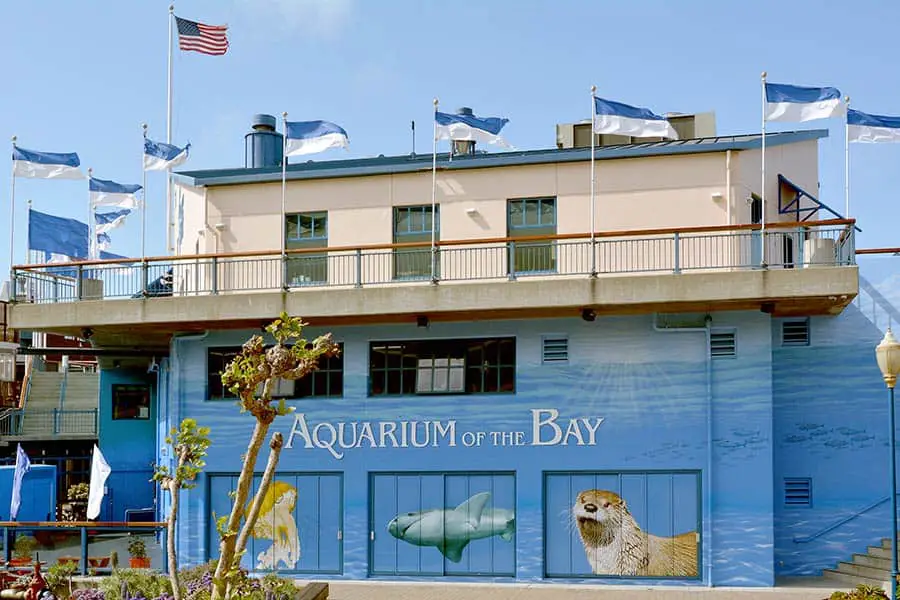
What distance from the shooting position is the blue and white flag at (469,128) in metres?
24.0

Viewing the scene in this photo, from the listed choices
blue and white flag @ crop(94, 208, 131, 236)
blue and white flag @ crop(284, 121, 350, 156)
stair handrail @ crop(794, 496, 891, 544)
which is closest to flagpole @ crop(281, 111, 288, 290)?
blue and white flag @ crop(284, 121, 350, 156)

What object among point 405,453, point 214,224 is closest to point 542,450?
point 405,453

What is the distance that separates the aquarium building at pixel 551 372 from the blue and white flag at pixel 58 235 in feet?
5.52

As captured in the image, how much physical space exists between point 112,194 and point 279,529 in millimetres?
8979

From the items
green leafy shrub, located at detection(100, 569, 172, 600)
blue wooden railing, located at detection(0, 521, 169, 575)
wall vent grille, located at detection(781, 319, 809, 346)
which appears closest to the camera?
green leafy shrub, located at detection(100, 569, 172, 600)

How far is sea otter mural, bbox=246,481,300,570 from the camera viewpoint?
2479 cm

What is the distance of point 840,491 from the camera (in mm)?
23781

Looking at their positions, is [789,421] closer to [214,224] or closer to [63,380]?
[214,224]

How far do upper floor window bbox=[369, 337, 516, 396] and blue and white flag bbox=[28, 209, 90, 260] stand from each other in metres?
7.91

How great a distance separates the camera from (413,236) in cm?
2580

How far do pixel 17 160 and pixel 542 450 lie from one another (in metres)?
13.2

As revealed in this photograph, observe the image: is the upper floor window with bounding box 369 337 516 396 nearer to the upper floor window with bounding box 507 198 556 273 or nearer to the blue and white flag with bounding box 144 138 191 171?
the upper floor window with bounding box 507 198 556 273

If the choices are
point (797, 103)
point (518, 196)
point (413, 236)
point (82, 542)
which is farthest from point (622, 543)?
point (82, 542)

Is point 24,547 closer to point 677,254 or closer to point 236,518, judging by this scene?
point 236,518
